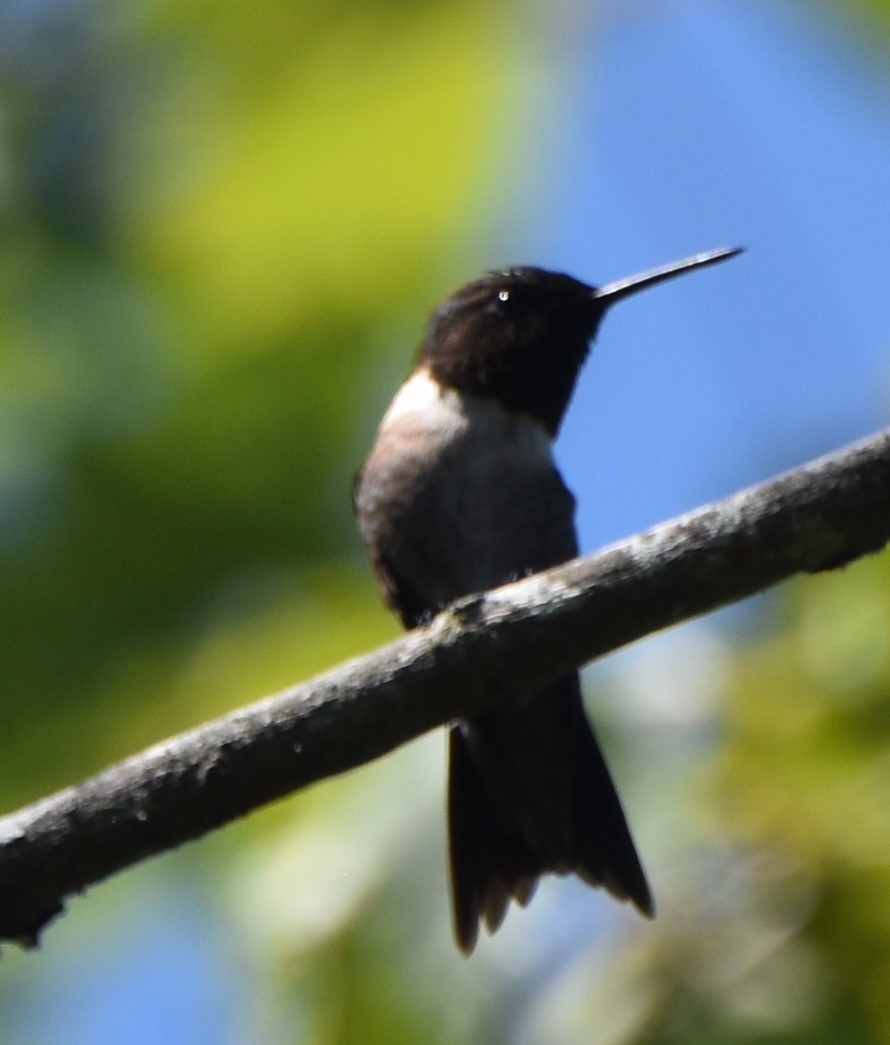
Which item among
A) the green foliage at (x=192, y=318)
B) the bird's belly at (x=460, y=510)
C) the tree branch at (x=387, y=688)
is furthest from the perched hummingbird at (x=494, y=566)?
the tree branch at (x=387, y=688)

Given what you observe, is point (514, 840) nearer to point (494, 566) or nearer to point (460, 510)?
point (494, 566)

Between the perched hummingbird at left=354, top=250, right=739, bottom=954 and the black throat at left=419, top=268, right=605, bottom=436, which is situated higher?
the black throat at left=419, top=268, right=605, bottom=436

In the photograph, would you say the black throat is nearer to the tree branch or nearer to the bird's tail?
the bird's tail

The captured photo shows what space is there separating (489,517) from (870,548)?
6.23 ft

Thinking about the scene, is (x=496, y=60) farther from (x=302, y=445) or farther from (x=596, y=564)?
(x=302, y=445)

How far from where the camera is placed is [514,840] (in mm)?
4855

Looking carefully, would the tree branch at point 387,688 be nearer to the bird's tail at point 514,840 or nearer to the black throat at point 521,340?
the bird's tail at point 514,840

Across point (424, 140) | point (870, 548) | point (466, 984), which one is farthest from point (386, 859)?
point (424, 140)

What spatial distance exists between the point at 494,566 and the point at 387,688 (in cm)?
177

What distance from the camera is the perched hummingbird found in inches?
186

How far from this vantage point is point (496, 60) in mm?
3541

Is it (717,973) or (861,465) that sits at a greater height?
(861,465)

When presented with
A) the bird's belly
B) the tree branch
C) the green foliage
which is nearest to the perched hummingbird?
the bird's belly

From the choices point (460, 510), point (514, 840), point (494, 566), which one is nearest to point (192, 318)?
point (460, 510)
